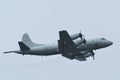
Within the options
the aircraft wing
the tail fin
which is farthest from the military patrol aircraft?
the tail fin

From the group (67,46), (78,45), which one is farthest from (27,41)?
(78,45)

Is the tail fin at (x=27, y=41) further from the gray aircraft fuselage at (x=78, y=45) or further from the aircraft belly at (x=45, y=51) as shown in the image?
the aircraft belly at (x=45, y=51)

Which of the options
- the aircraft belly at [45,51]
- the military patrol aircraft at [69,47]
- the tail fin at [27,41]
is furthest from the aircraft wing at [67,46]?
the tail fin at [27,41]

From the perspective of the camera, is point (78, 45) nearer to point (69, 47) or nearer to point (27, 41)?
point (69, 47)

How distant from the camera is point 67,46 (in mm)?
90750

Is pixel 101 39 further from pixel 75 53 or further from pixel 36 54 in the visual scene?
pixel 36 54

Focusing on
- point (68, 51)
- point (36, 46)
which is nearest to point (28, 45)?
point (36, 46)

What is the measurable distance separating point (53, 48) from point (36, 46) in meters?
5.36

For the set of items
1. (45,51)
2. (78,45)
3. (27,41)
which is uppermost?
(78,45)

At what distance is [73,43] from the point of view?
90.8 metres

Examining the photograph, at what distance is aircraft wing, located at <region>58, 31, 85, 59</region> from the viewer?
3493 inches

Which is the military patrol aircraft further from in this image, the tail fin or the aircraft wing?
the tail fin

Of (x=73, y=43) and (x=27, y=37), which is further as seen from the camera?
(x=27, y=37)

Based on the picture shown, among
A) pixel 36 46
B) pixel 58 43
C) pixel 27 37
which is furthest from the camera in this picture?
pixel 27 37
